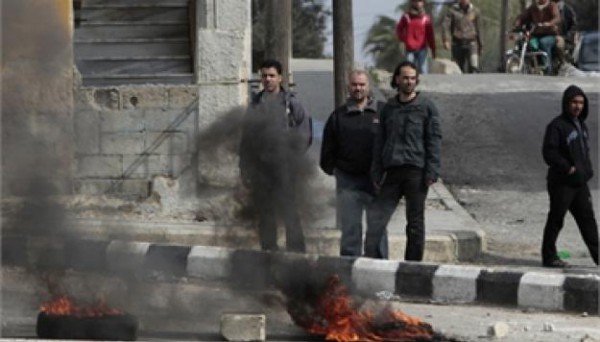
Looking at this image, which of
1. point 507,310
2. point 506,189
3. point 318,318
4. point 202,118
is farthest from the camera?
point 506,189

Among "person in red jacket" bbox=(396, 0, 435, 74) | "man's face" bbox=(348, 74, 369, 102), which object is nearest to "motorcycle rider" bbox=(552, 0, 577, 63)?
"person in red jacket" bbox=(396, 0, 435, 74)

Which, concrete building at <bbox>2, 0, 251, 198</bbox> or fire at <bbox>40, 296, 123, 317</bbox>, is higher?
concrete building at <bbox>2, 0, 251, 198</bbox>

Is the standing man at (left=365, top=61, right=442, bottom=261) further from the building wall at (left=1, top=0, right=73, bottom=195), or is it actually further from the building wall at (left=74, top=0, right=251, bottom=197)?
the building wall at (left=74, top=0, right=251, bottom=197)

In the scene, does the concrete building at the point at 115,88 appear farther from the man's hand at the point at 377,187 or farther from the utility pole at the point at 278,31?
the man's hand at the point at 377,187

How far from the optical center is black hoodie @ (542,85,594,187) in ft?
37.5

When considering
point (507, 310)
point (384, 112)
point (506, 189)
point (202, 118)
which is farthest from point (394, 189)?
point (506, 189)

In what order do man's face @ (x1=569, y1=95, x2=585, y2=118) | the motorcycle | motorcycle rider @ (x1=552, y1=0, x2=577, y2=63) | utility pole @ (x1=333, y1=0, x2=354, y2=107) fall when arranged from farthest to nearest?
the motorcycle
motorcycle rider @ (x1=552, y1=0, x2=577, y2=63)
utility pole @ (x1=333, y1=0, x2=354, y2=107)
man's face @ (x1=569, y1=95, x2=585, y2=118)

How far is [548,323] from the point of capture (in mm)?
9289

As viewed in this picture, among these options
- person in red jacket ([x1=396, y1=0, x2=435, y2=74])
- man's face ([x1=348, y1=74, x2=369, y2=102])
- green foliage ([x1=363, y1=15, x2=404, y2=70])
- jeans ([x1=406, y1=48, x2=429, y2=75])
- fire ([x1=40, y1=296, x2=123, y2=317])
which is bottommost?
green foliage ([x1=363, y1=15, x2=404, y2=70])

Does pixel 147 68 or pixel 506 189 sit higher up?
pixel 147 68

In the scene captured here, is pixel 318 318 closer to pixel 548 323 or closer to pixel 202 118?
Result: pixel 548 323

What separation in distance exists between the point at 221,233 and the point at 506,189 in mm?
6280

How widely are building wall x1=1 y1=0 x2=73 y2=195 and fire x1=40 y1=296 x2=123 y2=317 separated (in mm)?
825

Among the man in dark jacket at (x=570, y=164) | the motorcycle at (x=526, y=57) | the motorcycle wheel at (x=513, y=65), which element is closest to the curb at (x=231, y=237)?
the man in dark jacket at (x=570, y=164)
